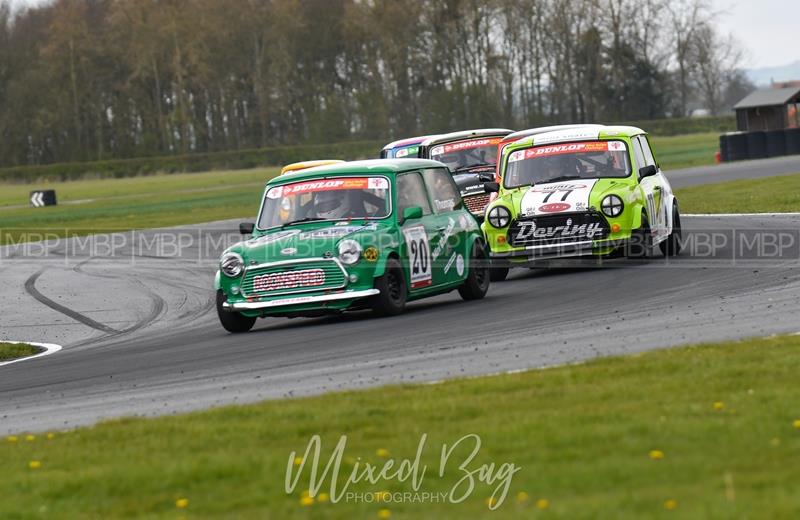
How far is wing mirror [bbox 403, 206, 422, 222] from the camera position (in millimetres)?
13305

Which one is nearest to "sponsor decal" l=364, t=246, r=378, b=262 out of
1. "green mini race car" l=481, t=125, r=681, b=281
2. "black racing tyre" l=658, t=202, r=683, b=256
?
"green mini race car" l=481, t=125, r=681, b=281

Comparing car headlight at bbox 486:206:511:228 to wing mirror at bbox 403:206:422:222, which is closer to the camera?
→ wing mirror at bbox 403:206:422:222

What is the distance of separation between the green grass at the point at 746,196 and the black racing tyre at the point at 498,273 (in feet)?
26.5

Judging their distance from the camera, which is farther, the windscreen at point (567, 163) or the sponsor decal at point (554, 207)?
the windscreen at point (567, 163)

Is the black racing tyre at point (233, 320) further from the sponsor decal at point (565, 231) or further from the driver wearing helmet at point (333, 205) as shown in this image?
the sponsor decal at point (565, 231)

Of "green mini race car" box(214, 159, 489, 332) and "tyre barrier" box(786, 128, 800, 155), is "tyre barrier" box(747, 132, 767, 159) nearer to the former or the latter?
"tyre barrier" box(786, 128, 800, 155)

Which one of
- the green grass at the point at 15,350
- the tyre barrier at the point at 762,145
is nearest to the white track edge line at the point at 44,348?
the green grass at the point at 15,350

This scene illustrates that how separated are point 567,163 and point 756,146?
30885mm

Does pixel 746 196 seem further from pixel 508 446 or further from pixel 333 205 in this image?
pixel 508 446

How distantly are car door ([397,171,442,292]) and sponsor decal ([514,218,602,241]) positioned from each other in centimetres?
217

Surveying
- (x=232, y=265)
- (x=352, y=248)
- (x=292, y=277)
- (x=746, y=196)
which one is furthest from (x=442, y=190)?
(x=746, y=196)

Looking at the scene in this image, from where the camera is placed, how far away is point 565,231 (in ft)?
51.6

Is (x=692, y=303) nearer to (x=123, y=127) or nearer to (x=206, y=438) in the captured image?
(x=206, y=438)

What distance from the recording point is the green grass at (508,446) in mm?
5281
